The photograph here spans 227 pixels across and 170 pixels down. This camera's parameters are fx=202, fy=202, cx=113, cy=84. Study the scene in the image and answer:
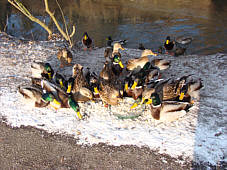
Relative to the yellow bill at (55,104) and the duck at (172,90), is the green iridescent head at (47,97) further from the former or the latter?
the duck at (172,90)

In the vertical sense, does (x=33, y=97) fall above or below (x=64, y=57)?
below

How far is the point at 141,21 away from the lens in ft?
38.9

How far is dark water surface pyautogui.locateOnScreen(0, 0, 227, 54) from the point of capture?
31.0ft

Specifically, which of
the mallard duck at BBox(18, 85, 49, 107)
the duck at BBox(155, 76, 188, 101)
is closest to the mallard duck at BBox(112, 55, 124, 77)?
the duck at BBox(155, 76, 188, 101)

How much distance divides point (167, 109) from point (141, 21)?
29.1ft

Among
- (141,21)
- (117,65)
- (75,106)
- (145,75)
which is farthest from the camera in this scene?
(141,21)

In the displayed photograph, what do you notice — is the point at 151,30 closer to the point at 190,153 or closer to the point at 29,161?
the point at 190,153

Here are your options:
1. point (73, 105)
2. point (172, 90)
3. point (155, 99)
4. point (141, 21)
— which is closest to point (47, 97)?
point (73, 105)

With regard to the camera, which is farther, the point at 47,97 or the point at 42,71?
the point at 42,71

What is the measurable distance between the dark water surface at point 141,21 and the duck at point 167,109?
4.76 m

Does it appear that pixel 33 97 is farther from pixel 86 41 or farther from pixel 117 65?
pixel 86 41

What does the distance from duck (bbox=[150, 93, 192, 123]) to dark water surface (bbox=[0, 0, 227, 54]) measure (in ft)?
15.6

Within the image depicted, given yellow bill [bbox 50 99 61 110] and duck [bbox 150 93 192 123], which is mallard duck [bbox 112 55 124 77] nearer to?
duck [bbox 150 93 192 123]

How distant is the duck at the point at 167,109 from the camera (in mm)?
4047
